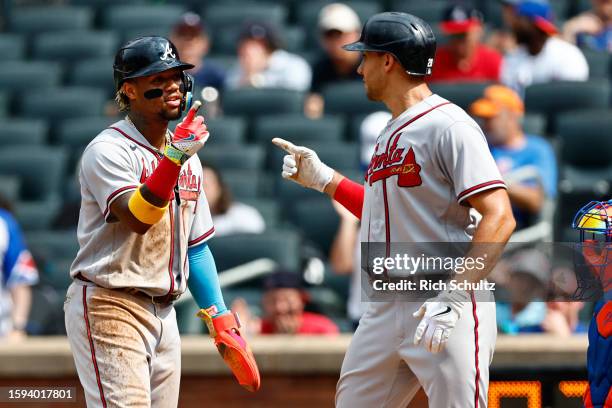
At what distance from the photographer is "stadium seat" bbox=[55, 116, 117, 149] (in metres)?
8.85

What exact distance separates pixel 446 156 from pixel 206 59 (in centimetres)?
582

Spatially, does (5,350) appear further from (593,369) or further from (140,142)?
(593,369)

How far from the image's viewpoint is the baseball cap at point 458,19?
8125 millimetres

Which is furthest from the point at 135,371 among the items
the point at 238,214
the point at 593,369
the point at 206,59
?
the point at 206,59

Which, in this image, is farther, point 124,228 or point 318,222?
point 318,222

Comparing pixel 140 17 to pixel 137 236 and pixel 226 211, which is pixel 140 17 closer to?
pixel 226 211

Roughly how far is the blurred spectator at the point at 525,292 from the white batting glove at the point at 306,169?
2.00m

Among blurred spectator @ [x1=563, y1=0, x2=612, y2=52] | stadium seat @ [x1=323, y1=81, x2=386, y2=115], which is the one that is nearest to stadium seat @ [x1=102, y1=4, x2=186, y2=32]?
stadium seat @ [x1=323, y1=81, x2=386, y2=115]

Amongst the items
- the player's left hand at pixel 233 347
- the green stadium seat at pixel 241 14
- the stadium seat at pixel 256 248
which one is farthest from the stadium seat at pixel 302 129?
the player's left hand at pixel 233 347

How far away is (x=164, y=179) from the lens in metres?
3.90

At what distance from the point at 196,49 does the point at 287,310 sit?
308cm

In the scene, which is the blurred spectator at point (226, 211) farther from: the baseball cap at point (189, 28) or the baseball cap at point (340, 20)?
the baseball cap at point (189, 28)

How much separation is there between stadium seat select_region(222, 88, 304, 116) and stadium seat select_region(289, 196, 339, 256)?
4.19 feet

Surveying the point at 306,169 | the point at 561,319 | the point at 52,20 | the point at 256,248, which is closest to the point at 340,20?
the point at 256,248
